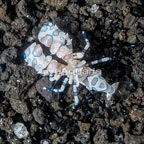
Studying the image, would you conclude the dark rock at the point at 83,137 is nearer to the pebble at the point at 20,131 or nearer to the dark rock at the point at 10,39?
the pebble at the point at 20,131

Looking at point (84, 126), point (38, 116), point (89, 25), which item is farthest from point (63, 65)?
point (84, 126)

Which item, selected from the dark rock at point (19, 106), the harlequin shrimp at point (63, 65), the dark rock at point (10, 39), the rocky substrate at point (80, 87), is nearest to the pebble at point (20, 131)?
the rocky substrate at point (80, 87)

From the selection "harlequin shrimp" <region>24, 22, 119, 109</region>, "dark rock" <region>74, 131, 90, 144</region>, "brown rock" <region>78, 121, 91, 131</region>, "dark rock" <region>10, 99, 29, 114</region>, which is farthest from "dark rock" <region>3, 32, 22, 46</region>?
"dark rock" <region>74, 131, 90, 144</region>

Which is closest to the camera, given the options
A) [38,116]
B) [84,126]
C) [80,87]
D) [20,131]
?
[20,131]

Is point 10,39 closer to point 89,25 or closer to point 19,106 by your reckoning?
point 19,106

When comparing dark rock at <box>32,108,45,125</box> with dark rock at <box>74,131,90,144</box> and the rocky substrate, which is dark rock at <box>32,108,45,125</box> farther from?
dark rock at <box>74,131,90,144</box>
